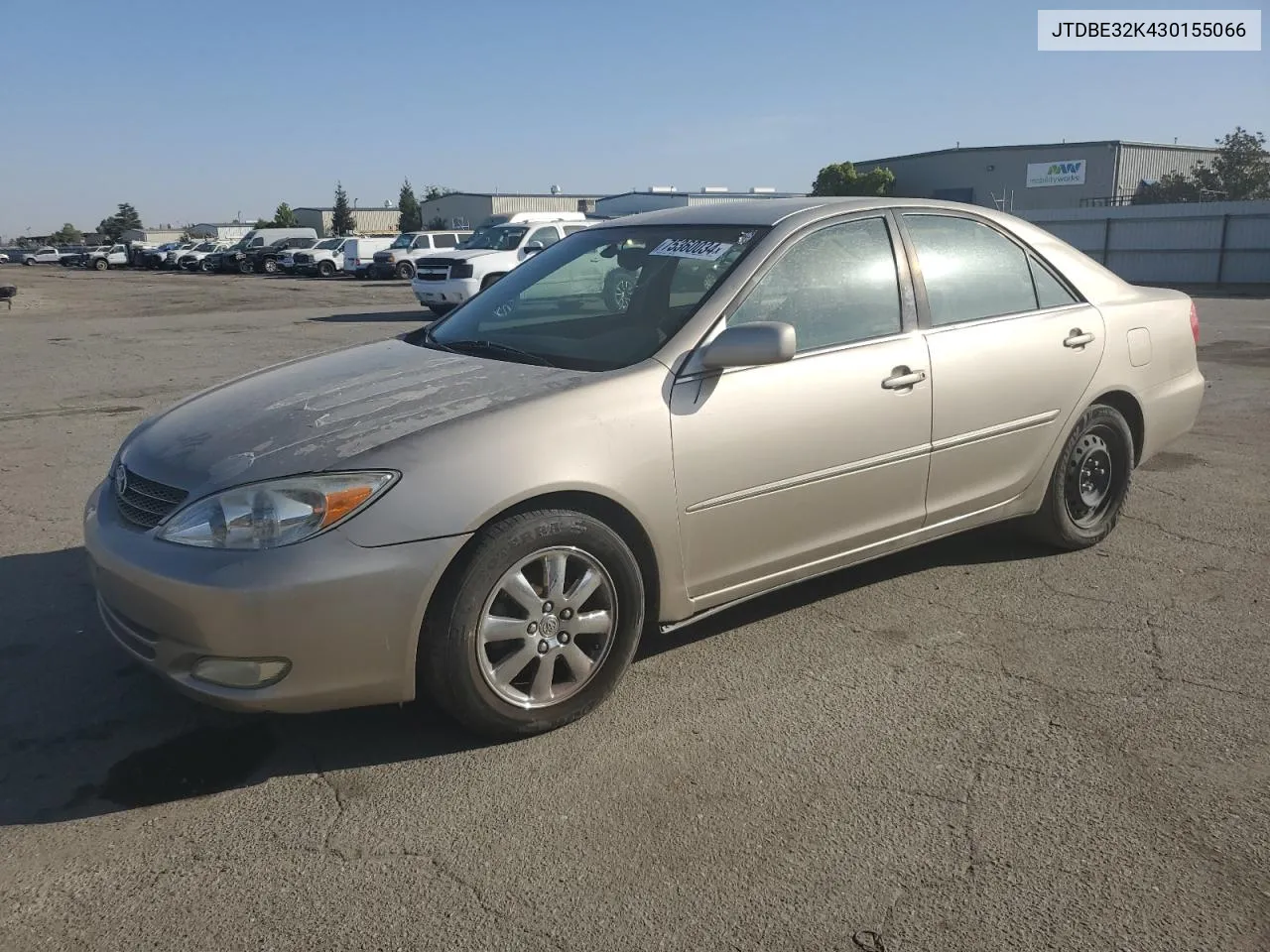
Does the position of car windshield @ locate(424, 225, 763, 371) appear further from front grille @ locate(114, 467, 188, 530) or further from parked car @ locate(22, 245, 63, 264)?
parked car @ locate(22, 245, 63, 264)

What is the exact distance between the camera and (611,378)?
11.2 feet

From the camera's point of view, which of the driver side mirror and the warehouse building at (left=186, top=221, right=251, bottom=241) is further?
the warehouse building at (left=186, top=221, right=251, bottom=241)

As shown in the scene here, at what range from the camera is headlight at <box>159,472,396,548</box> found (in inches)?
115

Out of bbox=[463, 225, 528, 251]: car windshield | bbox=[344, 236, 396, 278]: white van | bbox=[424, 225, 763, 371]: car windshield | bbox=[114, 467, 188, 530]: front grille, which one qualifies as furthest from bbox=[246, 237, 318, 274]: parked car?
bbox=[114, 467, 188, 530]: front grille

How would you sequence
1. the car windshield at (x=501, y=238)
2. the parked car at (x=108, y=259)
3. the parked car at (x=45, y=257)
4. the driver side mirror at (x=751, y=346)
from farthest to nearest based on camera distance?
the parked car at (x=45, y=257), the parked car at (x=108, y=259), the car windshield at (x=501, y=238), the driver side mirror at (x=751, y=346)

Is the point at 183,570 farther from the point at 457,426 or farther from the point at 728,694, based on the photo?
the point at 728,694

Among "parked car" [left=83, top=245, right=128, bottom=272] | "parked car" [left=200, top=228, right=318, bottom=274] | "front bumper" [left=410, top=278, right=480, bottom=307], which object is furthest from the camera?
"parked car" [left=83, top=245, right=128, bottom=272]

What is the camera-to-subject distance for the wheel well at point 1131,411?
4.93 metres

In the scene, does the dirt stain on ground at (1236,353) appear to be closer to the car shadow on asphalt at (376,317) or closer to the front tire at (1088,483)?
the front tire at (1088,483)

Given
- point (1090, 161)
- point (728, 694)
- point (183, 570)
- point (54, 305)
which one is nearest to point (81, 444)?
point (183, 570)

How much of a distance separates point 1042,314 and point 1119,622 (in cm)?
137

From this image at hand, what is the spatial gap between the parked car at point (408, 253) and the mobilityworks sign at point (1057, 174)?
36.2 m

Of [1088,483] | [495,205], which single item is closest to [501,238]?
[1088,483]

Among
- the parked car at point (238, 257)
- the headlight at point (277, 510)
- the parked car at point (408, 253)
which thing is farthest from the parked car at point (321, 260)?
the headlight at point (277, 510)
